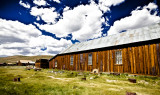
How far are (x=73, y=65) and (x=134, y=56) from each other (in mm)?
11701

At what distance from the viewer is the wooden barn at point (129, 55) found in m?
10.5

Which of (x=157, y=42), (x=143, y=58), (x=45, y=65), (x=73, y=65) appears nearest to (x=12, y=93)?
(x=143, y=58)

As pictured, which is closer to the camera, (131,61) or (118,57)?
(131,61)

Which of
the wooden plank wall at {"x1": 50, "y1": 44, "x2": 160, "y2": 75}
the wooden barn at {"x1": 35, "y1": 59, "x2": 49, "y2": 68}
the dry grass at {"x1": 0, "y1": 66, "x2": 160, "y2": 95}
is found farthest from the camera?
the wooden barn at {"x1": 35, "y1": 59, "x2": 49, "y2": 68}

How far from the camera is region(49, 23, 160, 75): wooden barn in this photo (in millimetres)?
10531

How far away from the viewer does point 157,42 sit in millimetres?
10344

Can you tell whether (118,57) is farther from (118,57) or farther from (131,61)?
(131,61)

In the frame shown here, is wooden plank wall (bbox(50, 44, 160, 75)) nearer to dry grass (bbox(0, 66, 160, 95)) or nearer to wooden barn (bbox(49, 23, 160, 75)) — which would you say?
wooden barn (bbox(49, 23, 160, 75))

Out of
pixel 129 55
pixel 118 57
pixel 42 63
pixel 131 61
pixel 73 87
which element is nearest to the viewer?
pixel 73 87

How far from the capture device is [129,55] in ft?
39.9

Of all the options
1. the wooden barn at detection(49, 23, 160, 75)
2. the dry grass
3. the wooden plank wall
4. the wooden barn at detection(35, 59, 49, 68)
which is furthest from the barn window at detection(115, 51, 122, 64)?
the wooden barn at detection(35, 59, 49, 68)

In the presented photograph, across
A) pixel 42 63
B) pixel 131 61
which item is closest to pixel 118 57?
pixel 131 61

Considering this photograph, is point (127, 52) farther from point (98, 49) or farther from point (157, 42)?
point (98, 49)

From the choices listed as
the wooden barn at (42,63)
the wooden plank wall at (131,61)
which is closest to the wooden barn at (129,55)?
the wooden plank wall at (131,61)
